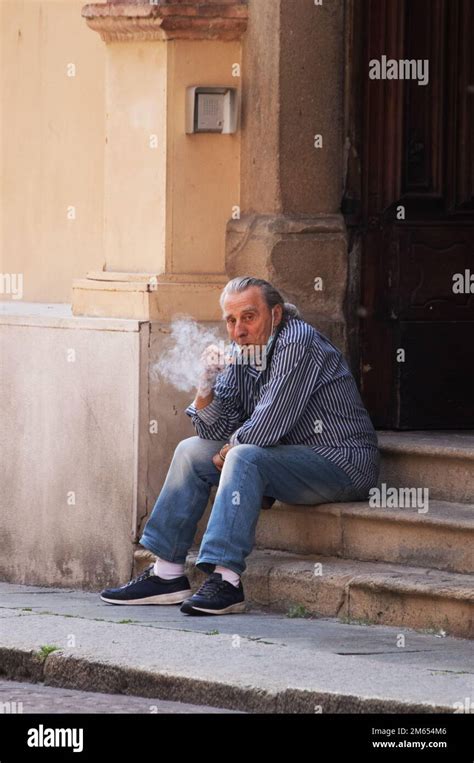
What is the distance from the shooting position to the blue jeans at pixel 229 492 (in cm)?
781

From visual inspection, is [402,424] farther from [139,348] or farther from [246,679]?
[246,679]

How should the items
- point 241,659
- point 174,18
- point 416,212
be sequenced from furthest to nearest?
point 416,212, point 174,18, point 241,659

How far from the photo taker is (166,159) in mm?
8633

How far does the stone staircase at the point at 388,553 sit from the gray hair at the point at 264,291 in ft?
2.47

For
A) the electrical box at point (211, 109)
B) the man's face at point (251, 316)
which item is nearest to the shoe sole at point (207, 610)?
the man's face at point (251, 316)

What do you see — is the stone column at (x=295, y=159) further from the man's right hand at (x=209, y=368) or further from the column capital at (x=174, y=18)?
the man's right hand at (x=209, y=368)

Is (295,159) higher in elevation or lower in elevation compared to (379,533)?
higher

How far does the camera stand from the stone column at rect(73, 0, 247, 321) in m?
8.59

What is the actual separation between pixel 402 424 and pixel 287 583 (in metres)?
1.24

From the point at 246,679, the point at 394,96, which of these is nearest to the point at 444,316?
the point at 394,96

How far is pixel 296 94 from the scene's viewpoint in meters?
8.62

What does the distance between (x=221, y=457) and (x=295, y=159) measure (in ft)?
4.77

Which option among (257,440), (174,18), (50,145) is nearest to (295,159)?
(174,18)

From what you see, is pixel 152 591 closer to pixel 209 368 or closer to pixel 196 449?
pixel 196 449
